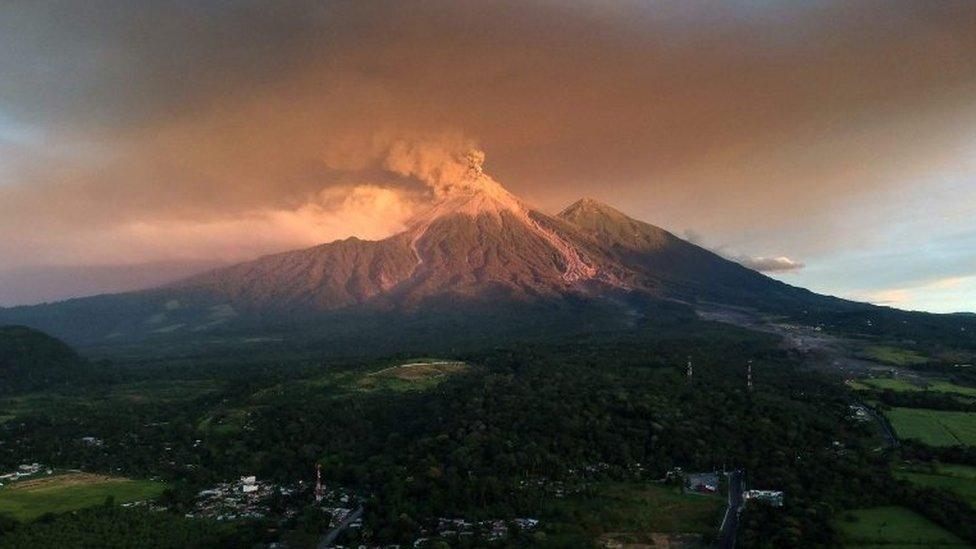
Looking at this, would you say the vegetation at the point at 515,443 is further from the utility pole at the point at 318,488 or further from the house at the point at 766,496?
the utility pole at the point at 318,488

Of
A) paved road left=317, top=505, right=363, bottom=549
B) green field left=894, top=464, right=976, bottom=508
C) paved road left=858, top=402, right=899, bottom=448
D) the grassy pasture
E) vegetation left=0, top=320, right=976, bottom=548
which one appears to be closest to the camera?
paved road left=317, top=505, right=363, bottom=549

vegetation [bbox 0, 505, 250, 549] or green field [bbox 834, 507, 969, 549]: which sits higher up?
green field [bbox 834, 507, 969, 549]

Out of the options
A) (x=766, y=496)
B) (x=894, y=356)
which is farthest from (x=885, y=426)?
(x=894, y=356)

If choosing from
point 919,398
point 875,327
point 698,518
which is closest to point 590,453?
point 698,518

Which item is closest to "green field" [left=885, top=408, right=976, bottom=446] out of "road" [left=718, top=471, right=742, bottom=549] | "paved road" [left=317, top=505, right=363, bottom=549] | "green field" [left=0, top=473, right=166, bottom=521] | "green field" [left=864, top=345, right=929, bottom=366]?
"road" [left=718, top=471, right=742, bottom=549]

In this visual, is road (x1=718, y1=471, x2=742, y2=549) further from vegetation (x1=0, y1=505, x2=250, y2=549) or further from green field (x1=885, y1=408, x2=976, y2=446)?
vegetation (x1=0, y1=505, x2=250, y2=549)

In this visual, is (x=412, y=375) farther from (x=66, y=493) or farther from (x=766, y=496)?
(x=766, y=496)
